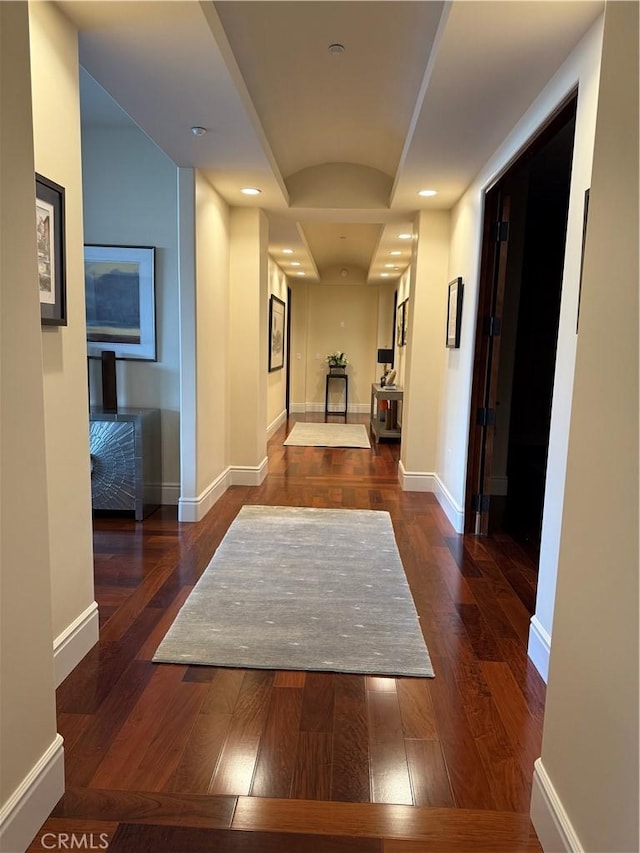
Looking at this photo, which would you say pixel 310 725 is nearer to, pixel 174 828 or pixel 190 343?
pixel 174 828

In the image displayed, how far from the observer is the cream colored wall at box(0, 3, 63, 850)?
4.15ft

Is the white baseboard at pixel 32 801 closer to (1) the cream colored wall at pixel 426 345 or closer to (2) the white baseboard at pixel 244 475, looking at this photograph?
(2) the white baseboard at pixel 244 475

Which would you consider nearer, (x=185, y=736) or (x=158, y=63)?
(x=185, y=736)

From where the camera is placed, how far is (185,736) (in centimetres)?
179

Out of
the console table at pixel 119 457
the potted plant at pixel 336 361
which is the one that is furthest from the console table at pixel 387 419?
the console table at pixel 119 457

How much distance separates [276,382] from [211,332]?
3.93 metres

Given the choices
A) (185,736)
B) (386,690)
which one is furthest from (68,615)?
(386,690)

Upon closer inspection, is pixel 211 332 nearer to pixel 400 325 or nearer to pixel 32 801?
pixel 32 801

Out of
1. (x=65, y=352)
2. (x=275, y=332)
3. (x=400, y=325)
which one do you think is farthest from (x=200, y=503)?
(x=400, y=325)

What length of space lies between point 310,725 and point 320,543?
1.70m

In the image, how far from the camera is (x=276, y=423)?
27.2 ft

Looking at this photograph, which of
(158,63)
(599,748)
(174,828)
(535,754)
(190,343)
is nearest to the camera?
(599,748)

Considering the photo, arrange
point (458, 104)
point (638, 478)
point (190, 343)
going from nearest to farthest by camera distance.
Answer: point (638, 478)
point (458, 104)
point (190, 343)

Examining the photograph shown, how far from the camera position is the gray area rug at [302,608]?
87.9 inches
